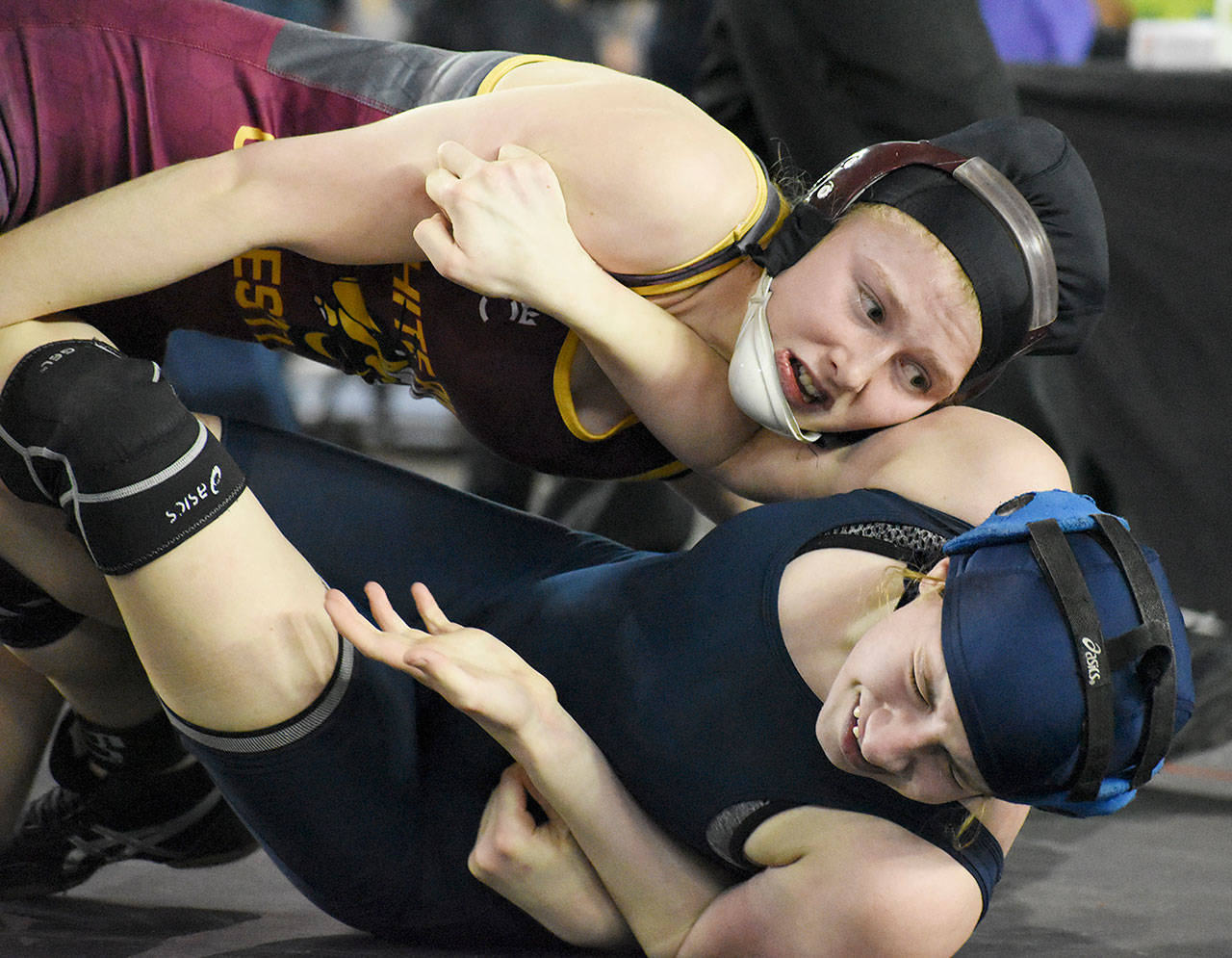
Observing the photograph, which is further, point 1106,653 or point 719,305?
point 719,305

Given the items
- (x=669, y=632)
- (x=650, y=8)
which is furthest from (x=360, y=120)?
(x=650, y=8)

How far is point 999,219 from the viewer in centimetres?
130

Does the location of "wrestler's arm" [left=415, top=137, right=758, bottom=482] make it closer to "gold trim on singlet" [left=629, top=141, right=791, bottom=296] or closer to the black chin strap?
"gold trim on singlet" [left=629, top=141, right=791, bottom=296]

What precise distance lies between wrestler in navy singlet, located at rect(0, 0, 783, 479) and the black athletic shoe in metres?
0.55

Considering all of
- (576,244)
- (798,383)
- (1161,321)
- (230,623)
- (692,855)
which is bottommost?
(1161,321)

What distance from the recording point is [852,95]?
2512 mm

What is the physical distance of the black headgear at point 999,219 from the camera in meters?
1.30

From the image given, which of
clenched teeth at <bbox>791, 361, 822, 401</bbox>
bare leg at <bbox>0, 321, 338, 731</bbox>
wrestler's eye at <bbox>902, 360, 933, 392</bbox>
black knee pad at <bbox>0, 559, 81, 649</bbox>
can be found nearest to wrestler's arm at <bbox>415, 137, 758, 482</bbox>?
clenched teeth at <bbox>791, 361, 822, 401</bbox>

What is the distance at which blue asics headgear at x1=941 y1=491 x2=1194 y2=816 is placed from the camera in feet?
3.37

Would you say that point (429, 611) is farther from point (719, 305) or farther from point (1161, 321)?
point (1161, 321)

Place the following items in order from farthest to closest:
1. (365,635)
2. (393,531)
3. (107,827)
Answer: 1. (107,827)
2. (393,531)
3. (365,635)

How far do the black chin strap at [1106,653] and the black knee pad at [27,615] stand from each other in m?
0.98

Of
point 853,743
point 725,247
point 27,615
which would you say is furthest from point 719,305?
point 27,615

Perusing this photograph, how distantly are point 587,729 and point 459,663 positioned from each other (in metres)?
0.20
